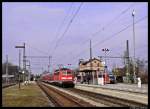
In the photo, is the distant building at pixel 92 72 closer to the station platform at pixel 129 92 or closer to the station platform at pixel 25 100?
the station platform at pixel 129 92

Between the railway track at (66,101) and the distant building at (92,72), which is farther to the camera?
the distant building at (92,72)

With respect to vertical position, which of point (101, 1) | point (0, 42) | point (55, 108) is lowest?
point (55, 108)

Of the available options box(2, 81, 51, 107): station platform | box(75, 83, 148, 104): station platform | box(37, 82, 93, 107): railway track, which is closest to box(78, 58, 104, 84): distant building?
box(75, 83, 148, 104): station platform

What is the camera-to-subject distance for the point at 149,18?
1908cm

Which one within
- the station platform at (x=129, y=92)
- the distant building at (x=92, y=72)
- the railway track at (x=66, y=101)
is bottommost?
the railway track at (x=66, y=101)

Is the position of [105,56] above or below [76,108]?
above

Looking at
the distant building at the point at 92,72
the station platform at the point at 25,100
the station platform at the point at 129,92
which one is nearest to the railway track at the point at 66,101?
the station platform at the point at 25,100

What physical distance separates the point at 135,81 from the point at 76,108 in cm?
4696

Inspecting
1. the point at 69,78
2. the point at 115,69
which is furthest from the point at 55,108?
the point at 115,69

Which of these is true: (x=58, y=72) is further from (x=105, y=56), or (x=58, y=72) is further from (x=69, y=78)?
(x=105, y=56)

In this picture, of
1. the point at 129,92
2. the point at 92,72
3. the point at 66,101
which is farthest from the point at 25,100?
the point at 92,72

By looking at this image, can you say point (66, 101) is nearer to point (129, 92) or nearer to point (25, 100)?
point (25, 100)

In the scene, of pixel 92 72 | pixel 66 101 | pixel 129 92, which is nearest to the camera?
pixel 66 101

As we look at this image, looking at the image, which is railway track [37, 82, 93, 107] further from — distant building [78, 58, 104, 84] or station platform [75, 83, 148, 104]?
distant building [78, 58, 104, 84]
